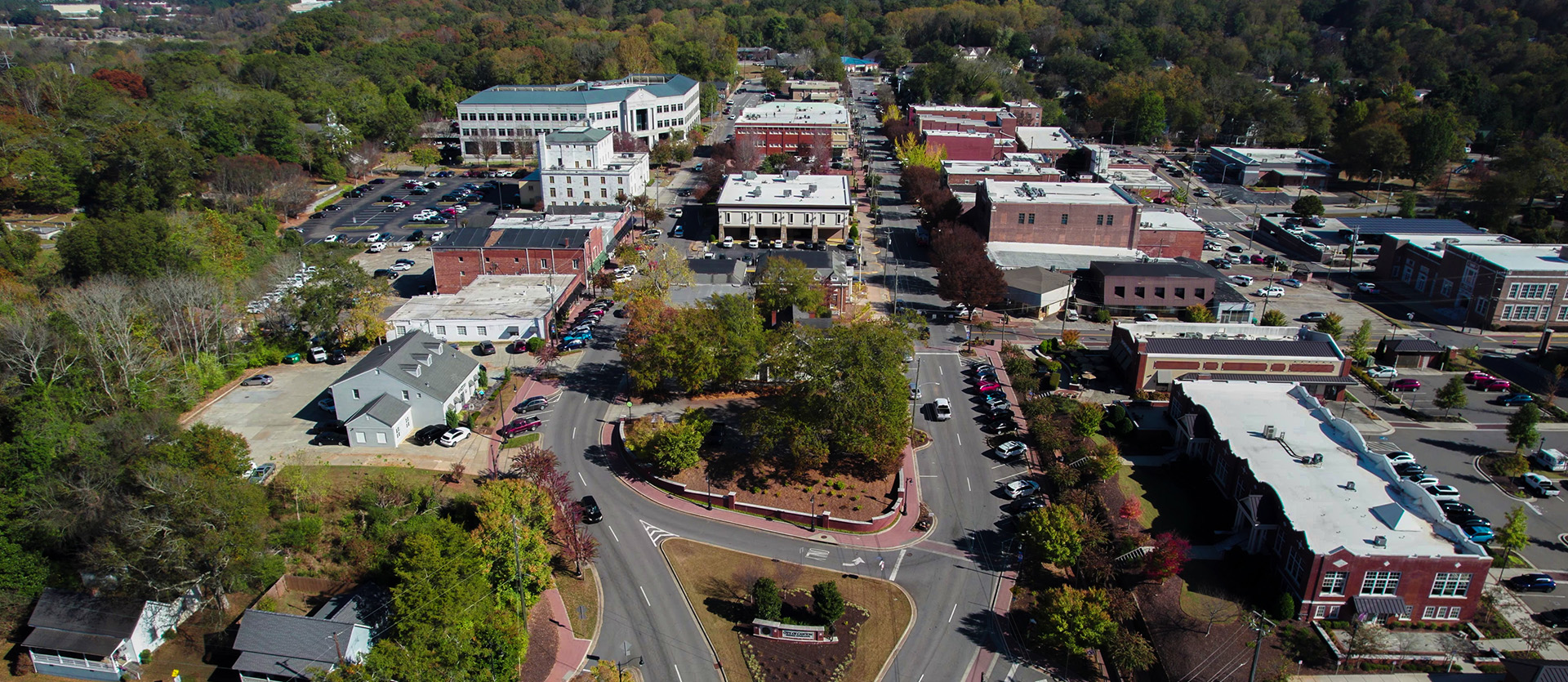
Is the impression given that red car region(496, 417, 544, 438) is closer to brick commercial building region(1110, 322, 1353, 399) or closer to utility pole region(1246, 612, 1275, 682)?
brick commercial building region(1110, 322, 1353, 399)

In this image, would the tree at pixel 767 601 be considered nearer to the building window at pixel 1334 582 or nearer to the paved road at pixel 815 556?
the paved road at pixel 815 556

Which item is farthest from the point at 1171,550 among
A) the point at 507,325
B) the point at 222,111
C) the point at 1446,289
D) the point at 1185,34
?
the point at 1185,34

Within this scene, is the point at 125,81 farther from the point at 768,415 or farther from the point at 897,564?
the point at 897,564

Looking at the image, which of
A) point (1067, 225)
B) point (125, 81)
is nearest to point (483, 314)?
point (1067, 225)

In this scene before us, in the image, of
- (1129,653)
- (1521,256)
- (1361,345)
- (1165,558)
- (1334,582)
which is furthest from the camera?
(1521,256)

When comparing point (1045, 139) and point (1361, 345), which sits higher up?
point (1045, 139)

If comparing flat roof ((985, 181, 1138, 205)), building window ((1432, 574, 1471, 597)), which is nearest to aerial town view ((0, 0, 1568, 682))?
building window ((1432, 574, 1471, 597))

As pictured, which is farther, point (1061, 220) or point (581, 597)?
point (1061, 220)

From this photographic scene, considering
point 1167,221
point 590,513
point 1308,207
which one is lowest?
point 590,513
